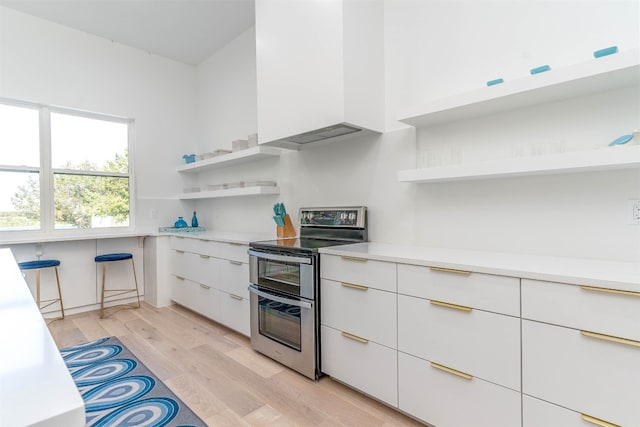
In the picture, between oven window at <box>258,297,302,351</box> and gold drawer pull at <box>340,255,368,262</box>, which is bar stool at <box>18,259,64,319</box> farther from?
gold drawer pull at <box>340,255,368,262</box>

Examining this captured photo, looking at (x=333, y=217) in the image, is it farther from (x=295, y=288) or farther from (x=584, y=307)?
(x=584, y=307)

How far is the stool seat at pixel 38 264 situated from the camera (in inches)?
123

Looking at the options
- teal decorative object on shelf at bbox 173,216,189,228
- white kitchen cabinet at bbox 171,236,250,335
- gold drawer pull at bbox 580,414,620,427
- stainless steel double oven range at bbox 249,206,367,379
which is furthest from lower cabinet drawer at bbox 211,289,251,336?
gold drawer pull at bbox 580,414,620,427

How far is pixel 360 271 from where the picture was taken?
1978 millimetres

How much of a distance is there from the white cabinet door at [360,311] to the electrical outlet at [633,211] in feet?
3.88

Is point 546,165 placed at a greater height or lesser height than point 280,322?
greater

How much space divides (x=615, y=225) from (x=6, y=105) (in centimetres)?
521

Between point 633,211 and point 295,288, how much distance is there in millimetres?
1918

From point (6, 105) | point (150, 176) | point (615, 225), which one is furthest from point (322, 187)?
point (6, 105)

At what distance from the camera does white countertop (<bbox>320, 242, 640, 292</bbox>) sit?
4.03 ft

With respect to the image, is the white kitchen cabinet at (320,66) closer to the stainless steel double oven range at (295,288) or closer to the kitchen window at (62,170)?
the stainless steel double oven range at (295,288)

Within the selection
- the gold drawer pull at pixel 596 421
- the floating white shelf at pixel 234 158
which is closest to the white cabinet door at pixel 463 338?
the gold drawer pull at pixel 596 421

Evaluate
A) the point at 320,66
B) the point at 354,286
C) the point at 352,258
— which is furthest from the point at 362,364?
the point at 320,66

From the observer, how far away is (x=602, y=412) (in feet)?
3.95
